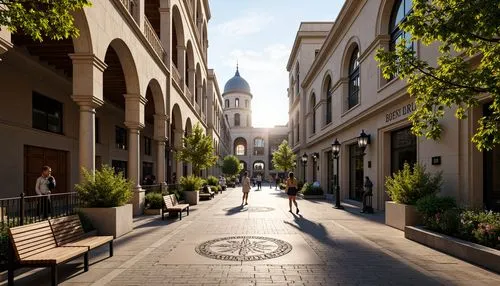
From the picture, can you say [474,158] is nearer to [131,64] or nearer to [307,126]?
[131,64]

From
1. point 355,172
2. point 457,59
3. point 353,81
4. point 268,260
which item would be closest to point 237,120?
point 353,81

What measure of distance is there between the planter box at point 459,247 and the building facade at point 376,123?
201cm

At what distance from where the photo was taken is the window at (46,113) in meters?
13.5

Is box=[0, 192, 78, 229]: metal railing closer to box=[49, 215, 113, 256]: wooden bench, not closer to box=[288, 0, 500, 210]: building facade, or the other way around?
box=[49, 215, 113, 256]: wooden bench

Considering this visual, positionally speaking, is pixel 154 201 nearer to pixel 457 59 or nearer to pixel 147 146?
pixel 457 59

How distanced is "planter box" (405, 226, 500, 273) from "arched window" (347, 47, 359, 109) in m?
12.4

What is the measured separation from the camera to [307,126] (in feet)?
116

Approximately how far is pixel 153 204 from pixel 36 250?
8113 millimetres

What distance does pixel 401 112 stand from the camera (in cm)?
1292

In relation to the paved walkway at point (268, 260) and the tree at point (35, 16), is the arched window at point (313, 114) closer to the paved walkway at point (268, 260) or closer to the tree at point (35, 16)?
the paved walkway at point (268, 260)

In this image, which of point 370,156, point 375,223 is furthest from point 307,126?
point 375,223

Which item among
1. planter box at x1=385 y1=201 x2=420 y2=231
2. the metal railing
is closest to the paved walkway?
planter box at x1=385 y1=201 x2=420 y2=231

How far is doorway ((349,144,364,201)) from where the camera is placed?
18.7 m

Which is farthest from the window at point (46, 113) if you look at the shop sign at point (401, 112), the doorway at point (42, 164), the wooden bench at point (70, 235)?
the shop sign at point (401, 112)
